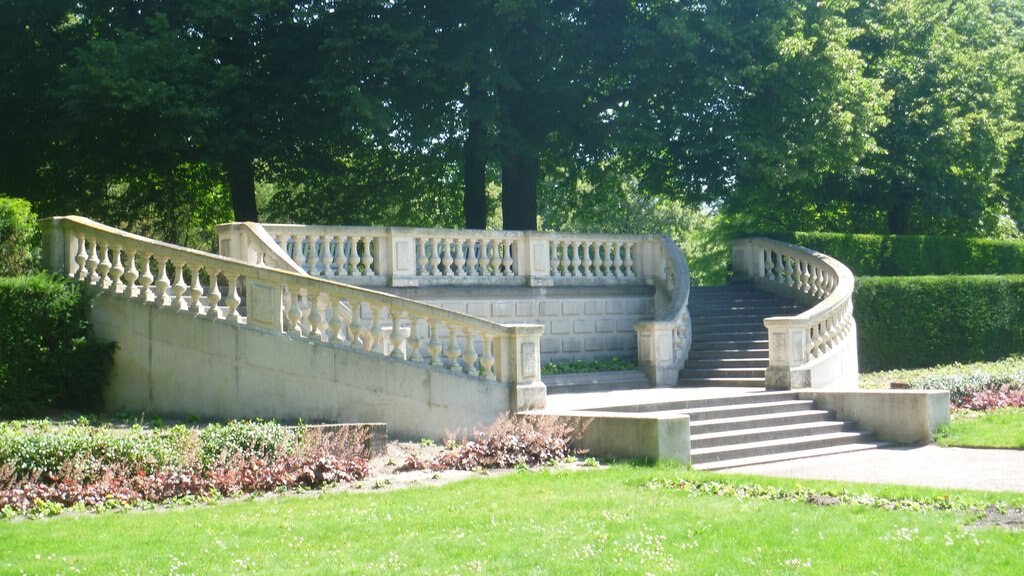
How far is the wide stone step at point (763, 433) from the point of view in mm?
15883

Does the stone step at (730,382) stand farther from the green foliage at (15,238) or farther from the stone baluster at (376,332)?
the green foliage at (15,238)

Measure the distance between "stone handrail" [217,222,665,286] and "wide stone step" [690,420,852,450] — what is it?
20.4ft

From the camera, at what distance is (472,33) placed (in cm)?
2633

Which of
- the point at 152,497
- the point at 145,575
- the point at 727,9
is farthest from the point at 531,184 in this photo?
the point at 145,575

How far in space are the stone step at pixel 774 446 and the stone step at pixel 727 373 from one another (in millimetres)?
3373

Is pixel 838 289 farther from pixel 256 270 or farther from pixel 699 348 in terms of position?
pixel 256 270

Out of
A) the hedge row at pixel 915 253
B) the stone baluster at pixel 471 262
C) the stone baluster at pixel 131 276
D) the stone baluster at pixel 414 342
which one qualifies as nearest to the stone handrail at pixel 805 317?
the hedge row at pixel 915 253

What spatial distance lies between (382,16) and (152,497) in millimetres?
16541

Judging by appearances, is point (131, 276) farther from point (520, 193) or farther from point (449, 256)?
point (520, 193)

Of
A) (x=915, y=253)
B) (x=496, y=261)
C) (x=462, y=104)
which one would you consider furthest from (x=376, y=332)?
(x=915, y=253)

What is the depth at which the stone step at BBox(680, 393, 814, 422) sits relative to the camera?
16859 mm

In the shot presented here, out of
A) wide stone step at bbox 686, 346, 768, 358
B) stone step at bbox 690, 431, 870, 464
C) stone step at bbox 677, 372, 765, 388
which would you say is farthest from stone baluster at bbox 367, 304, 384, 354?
wide stone step at bbox 686, 346, 768, 358

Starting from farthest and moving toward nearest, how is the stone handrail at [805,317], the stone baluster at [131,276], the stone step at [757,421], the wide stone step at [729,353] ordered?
the wide stone step at [729,353] < the stone handrail at [805,317] < the stone baluster at [131,276] < the stone step at [757,421]

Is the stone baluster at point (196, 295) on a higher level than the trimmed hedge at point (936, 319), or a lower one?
higher
